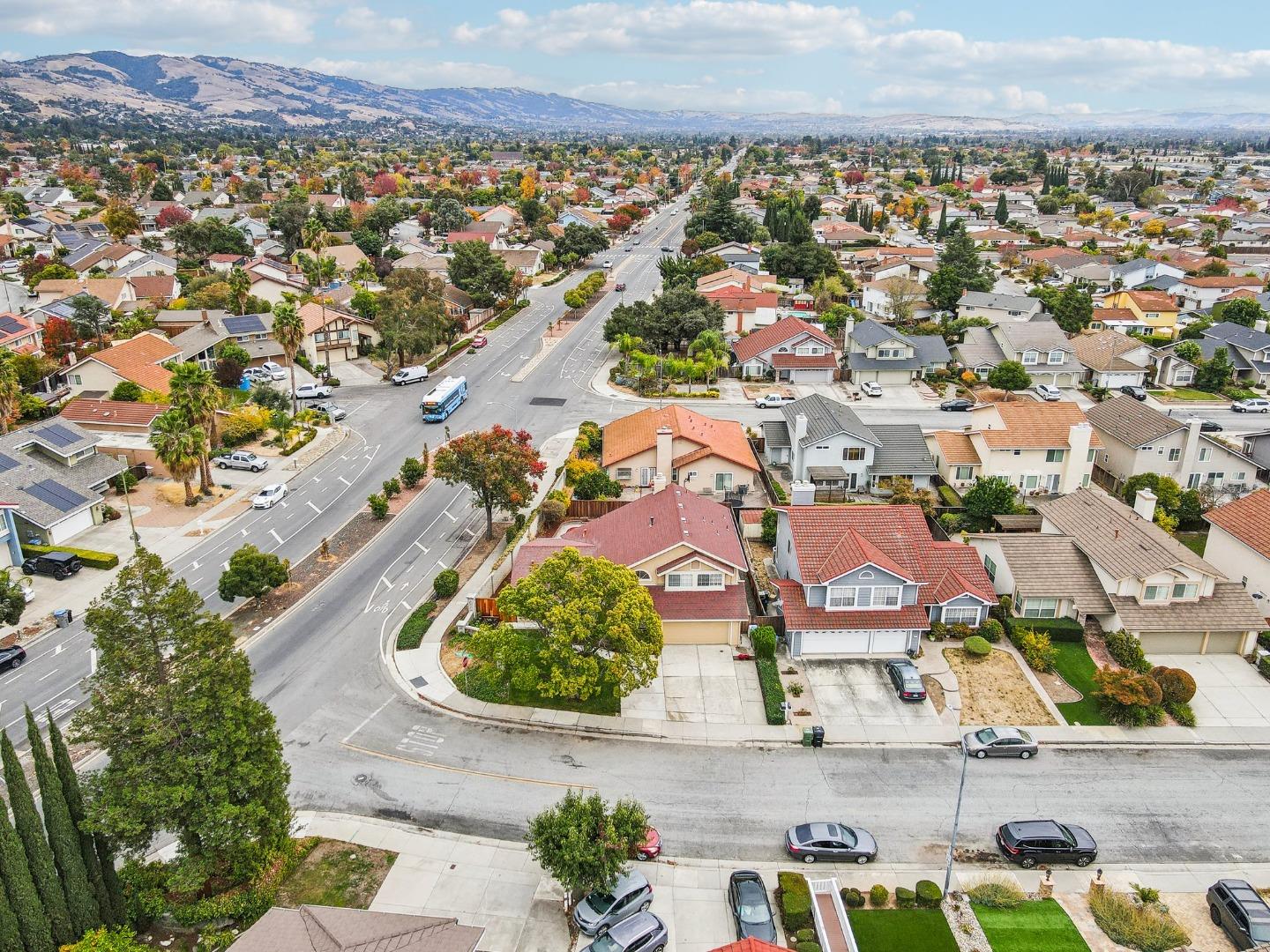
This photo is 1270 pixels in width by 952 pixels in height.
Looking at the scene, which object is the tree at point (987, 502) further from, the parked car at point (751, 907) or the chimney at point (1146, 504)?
the parked car at point (751, 907)

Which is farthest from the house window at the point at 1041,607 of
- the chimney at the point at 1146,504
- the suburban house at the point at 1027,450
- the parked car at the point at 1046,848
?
the suburban house at the point at 1027,450

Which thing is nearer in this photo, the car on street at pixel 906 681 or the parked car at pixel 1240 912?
the parked car at pixel 1240 912

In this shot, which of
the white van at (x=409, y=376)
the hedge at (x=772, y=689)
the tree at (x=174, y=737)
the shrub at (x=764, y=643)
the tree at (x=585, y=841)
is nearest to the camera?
the tree at (x=174, y=737)

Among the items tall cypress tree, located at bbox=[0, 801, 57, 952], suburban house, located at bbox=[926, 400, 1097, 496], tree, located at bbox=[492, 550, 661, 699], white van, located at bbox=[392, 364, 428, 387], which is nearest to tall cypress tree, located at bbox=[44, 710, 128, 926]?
tall cypress tree, located at bbox=[0, 801, 57, 952]

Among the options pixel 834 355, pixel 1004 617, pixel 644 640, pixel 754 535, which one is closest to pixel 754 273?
pixel 834 355

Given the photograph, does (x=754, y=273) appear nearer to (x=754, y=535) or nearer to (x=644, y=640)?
(x=754, y=535)

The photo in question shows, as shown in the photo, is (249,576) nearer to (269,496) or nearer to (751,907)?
(269,496)

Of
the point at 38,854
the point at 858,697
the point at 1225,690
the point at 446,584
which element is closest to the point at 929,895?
the point at 858,697
